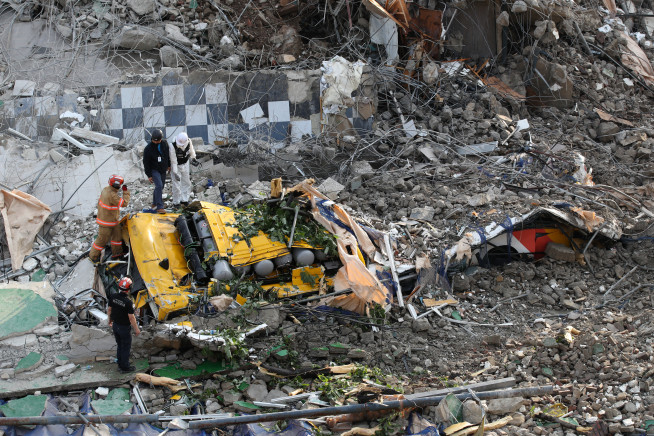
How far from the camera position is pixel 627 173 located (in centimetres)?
1041

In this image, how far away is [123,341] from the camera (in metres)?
6.57

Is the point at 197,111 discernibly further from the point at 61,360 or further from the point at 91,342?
the point at 61,360

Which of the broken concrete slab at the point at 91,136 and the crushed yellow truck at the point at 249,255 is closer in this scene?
the crushed yellow truck at the point at 249,255

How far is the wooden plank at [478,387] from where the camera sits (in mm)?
6094

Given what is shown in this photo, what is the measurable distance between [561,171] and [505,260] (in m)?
2.19

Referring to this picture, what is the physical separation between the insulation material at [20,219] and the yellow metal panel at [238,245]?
8.09ft

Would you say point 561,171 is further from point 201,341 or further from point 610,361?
point 201,341

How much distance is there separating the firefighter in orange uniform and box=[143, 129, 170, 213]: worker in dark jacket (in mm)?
682

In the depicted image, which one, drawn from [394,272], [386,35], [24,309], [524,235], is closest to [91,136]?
[24,309]

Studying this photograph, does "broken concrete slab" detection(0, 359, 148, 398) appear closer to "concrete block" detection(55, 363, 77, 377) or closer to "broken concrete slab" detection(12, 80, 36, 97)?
"concrete block" detection(55, 363, 77, 377)

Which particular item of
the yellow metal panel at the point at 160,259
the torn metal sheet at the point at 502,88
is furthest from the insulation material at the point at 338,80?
the yellow metal panel at the point at 160,259

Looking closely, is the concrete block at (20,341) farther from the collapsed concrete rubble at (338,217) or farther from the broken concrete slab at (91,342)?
the broken concrete slab at (91,342)

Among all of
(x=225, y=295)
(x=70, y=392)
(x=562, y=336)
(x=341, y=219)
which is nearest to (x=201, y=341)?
(x=225, y=295)

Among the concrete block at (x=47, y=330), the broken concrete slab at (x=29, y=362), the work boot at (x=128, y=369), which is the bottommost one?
the concrete block at (x=47, y=330)
